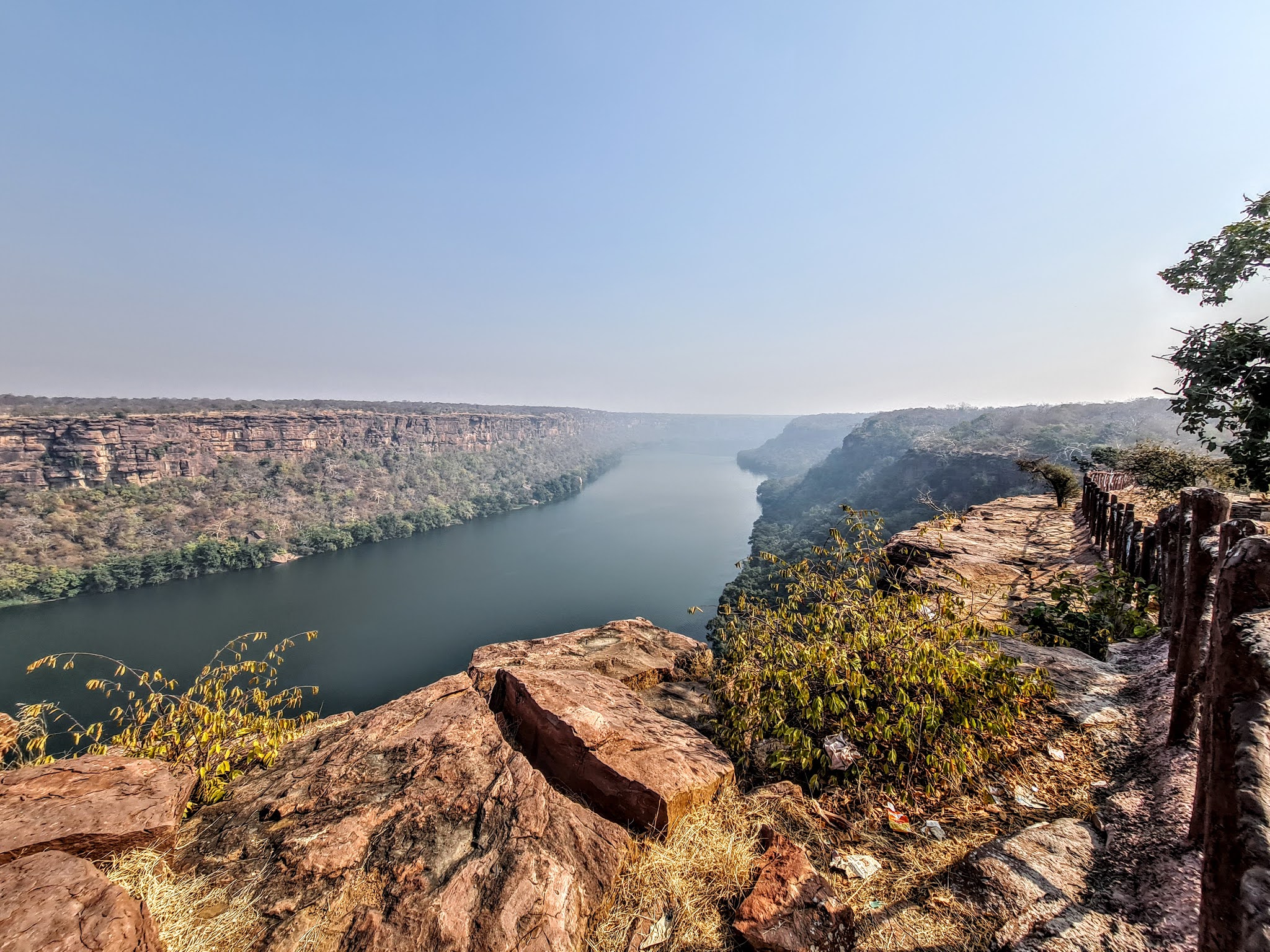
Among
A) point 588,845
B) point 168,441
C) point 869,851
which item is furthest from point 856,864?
point 168,441

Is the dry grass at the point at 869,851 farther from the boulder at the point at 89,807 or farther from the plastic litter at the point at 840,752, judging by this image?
the boulder at the point at 89,807

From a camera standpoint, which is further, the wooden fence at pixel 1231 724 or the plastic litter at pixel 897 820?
the plastic litter at pixel 897 820

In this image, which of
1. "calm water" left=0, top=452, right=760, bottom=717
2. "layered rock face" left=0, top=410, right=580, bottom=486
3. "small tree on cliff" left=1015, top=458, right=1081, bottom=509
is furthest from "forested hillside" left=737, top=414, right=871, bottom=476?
"small tree on cliff" left=1015, top=458, right=1081, bottom=509

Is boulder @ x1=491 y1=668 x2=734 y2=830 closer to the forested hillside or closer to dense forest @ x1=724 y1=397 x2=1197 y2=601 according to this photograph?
dense forest @ x1=724 y1=397 x2=1197 y2=601

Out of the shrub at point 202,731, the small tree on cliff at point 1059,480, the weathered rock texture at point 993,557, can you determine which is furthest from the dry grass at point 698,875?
the small tree on cliff at point 1059,480

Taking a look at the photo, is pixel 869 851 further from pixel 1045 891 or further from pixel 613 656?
pixel 613 656

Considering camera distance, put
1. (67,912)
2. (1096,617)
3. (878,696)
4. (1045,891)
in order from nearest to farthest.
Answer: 1. (67,912)
2. (1045,891)
3. (878,696)
4. (1096,617)

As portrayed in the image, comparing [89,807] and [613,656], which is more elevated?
[89,807]
